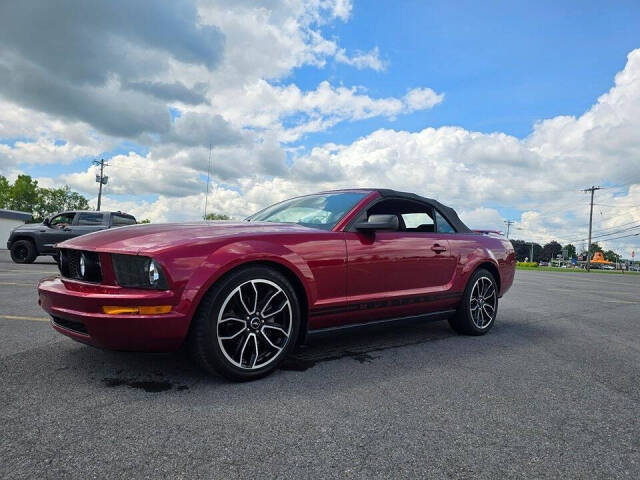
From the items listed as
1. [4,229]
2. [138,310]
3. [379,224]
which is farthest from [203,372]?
[4,229]

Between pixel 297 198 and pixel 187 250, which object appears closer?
pixel 187 250

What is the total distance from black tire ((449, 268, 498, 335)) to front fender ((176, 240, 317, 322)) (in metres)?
2.09

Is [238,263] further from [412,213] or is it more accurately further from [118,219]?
[118,219]

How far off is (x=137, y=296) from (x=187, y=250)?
1.26ft

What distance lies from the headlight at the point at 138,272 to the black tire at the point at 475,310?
10.3 feet

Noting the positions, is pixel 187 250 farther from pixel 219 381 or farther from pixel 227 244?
pixel 219 381

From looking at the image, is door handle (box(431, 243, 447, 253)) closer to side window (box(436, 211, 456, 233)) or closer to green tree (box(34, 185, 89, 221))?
side window (box(436, 211, 456, 233))

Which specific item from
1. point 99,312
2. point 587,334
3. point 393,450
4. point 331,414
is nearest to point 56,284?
point 99,312

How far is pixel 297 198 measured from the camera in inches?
175

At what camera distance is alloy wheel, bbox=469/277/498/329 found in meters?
4.62

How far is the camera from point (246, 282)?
9.21 ft

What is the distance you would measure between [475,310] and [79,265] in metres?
3.73

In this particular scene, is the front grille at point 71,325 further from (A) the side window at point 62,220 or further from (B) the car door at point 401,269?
(A) the side window at point 62,220

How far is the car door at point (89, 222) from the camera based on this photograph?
514 inches
